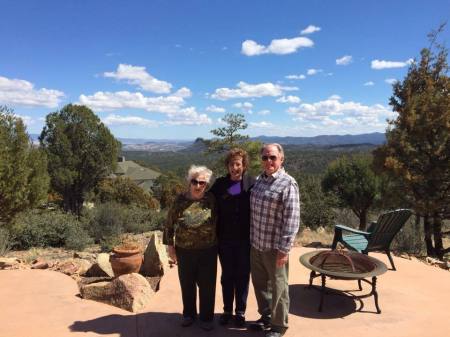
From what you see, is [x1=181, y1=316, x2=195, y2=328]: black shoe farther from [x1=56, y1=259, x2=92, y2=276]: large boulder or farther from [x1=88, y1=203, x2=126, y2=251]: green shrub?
[x1=88, y1=203, x2=126, y2=251]: green shrub

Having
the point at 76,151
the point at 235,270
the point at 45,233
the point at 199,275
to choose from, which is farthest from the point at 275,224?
the point at 76,151

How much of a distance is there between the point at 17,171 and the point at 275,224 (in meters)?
11.0

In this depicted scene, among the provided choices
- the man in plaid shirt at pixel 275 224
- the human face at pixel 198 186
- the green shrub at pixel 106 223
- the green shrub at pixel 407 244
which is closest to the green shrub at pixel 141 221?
the green shrub at pixel 106 223

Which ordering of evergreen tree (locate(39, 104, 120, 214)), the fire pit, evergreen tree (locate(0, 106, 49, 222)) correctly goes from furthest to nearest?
evergreen tree (locate(39, 104, 120, 214)), evergreen tree (locate(0, 106, 49, 222)), the fire pit

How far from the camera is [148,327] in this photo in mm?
3996

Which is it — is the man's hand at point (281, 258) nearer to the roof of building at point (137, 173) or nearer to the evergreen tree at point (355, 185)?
the evergreen tree at point (355, 185)

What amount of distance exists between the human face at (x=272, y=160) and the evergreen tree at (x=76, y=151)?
2494cm

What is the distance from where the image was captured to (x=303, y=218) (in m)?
20.2

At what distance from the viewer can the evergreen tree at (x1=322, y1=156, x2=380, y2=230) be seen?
2033cm

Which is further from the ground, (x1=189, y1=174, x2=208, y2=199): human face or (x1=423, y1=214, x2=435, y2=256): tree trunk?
(x1=189, y1=174, x2=208, y2=199): human face

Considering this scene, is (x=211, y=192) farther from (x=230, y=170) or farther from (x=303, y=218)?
(x=303, y=218)

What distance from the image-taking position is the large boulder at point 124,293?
4.52m

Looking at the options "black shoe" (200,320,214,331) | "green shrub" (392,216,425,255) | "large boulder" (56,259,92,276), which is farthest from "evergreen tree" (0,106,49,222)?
"green shrub" (392,216,425,255)

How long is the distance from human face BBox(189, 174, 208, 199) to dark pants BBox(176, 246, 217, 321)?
0.54m
